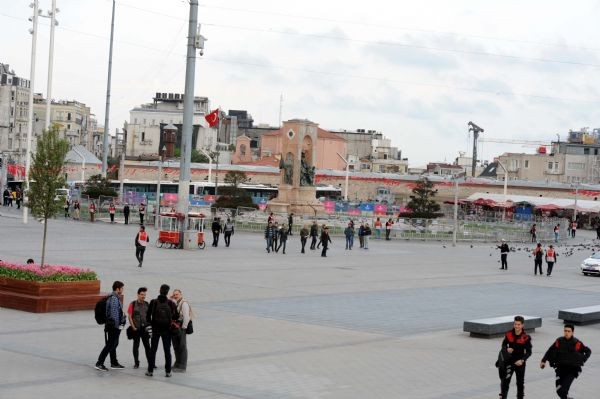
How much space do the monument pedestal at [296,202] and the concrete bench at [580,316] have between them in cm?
4725

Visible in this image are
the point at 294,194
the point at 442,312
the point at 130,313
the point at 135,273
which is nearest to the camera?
the point at 130,313

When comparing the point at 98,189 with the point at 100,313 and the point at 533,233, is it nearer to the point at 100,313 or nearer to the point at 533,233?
the point at 533,233

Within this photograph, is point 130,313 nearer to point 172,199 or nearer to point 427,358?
point 427,358

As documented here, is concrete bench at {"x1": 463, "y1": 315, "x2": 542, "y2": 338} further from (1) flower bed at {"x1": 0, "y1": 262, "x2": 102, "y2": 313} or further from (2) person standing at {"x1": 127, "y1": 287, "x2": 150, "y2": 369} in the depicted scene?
(2) person standing at {"x1": 127, "y1": 287, "x2": 150, "y2": 369}

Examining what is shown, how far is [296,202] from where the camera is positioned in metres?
72.4

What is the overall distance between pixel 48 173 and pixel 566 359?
39.8ft

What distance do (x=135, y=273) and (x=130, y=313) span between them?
15.0 meters

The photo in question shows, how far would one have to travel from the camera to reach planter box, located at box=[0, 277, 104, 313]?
2062cm

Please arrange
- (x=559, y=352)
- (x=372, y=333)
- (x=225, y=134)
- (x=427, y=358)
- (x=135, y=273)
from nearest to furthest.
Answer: (x=559, y=352), (x=427, y=358), (x=372, y=333), (x=135, y=273), (x=225, y=134)

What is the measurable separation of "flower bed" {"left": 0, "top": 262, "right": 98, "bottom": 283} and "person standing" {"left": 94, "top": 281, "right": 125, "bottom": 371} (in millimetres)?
5845

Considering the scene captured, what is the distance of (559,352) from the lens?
1370cm

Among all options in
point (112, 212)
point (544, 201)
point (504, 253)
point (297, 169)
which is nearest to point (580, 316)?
point (504, 253)

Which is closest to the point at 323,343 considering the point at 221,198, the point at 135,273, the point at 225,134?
the point at 135,273

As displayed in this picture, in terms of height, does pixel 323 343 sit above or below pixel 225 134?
below
